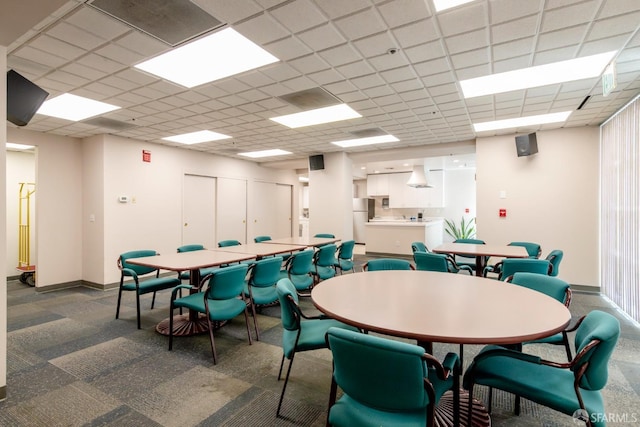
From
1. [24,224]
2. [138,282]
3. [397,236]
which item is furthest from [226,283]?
[397,236]

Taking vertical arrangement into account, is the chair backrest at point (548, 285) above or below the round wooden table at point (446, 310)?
below

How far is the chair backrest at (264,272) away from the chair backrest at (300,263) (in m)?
0.37

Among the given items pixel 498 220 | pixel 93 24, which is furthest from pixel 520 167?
pixel 93 24

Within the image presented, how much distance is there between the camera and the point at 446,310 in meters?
1.71

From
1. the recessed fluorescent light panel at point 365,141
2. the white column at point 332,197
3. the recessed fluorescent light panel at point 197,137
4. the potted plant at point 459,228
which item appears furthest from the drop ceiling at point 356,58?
the potted plant at point 459,228

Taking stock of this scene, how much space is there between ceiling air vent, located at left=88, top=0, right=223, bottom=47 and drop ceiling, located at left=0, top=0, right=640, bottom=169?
0.08 meters

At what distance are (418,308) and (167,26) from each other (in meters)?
2.70

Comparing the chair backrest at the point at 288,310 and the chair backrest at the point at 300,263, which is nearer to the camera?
the chair backrest at the point at 288,310

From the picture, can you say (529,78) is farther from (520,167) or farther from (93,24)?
(93,24)

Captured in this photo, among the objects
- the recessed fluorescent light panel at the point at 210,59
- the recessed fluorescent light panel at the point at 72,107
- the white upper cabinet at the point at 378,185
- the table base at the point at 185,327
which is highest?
the recessed fluorescent light panel at the point at 210,59

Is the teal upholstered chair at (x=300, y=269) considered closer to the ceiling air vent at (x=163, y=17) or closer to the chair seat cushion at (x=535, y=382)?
the chair seat cushion at (x=535, y=382)

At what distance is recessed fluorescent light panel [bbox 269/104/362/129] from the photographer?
14.6ft

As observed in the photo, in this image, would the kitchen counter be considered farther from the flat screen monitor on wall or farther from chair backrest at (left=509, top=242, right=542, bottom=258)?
the flat screen monitor on wall

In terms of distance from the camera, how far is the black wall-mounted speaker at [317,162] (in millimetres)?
7664
